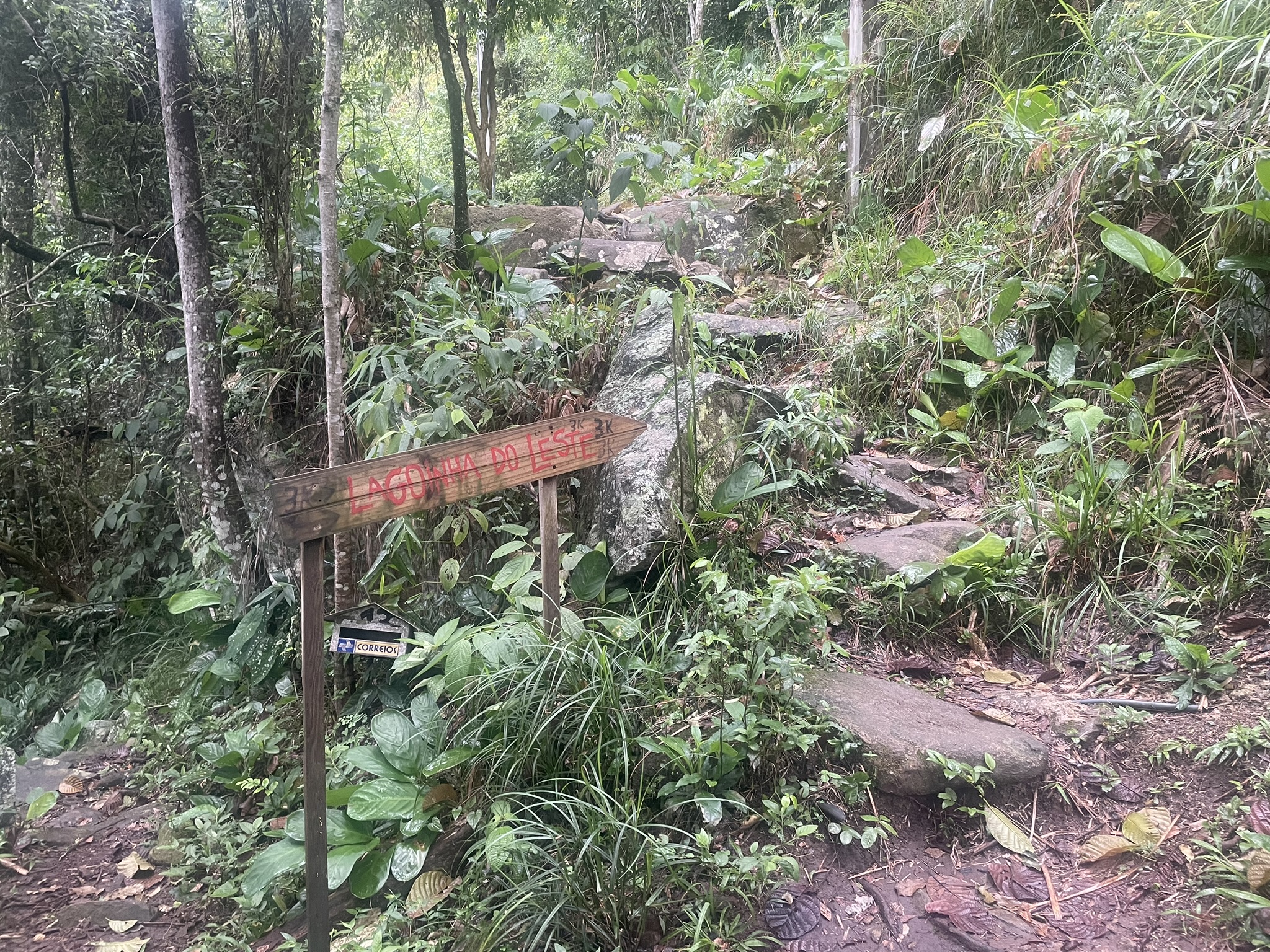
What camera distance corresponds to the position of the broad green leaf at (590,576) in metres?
3.03

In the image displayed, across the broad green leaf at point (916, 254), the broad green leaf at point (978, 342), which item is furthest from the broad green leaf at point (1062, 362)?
the broad green leaf at point (916, 254)

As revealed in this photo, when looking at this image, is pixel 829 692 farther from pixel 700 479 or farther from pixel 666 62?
pixel 666 62

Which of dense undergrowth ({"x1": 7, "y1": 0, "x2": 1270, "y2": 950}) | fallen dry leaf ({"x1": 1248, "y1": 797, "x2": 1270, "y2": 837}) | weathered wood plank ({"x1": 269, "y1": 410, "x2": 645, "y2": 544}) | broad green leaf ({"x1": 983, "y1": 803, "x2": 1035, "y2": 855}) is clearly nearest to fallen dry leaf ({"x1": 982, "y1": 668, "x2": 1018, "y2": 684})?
dense undergrowth ({"x1": 7, "y1": 0, "x2": 1270, "y2": 950})

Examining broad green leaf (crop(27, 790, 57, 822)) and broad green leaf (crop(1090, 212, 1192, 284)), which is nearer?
broad green leaf (crop(27, 790, 57, 822))

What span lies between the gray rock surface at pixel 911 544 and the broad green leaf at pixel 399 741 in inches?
72.5

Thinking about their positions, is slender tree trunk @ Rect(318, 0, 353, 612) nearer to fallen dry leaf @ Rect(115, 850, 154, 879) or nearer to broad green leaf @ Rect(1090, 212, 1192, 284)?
fallen dry leaf @ Rect(115, 850, 154, 879)

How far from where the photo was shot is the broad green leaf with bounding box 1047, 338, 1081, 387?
3818mm

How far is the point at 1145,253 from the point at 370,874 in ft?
13.3

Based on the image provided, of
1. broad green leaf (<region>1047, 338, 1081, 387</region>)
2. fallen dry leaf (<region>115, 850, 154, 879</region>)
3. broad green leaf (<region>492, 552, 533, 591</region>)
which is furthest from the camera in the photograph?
broad green leaf (<region>1047, 338, 1081, 387</region>)

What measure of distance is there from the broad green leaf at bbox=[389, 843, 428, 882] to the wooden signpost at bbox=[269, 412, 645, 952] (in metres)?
0.23

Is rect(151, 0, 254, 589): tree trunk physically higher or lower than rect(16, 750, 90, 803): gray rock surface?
higher

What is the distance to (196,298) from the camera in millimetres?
3979

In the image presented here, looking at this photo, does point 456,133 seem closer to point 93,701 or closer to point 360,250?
point 360,250

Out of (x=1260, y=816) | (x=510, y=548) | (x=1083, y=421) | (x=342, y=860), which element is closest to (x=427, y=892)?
(x=342, y=860)
